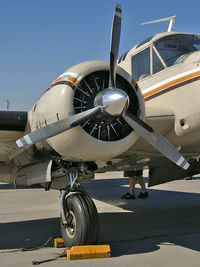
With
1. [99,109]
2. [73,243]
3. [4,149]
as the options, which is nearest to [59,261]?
[73,243]

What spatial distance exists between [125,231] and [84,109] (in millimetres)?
2731

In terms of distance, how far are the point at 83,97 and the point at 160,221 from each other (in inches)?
146

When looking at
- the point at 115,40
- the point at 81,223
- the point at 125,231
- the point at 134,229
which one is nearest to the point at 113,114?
the point at 115,40

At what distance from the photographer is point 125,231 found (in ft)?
19.9

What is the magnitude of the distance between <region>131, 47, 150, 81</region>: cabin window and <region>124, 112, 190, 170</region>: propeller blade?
5.79 ft

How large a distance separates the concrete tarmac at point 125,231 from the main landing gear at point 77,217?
32 centimetres

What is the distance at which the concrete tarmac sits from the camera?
14.4 ft

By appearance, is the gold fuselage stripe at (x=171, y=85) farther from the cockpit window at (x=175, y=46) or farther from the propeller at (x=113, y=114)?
the propeller at (x=113, y=114)

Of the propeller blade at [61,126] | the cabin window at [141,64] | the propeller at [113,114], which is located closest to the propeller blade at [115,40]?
the propeller at [113,114]

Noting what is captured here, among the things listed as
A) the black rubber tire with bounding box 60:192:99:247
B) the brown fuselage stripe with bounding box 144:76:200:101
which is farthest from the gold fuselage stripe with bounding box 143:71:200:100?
the black rubber tire with bounding box 60:192:99:247

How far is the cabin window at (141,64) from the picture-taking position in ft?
20.2

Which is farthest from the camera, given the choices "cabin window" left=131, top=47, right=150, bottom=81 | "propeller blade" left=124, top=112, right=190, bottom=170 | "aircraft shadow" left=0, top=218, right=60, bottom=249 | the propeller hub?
"cabin window" left=131, top=47, right=150, bottom=81

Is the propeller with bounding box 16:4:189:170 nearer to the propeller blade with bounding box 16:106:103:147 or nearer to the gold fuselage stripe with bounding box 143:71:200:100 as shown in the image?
the propeller blade with bounding box 16:106:103:147

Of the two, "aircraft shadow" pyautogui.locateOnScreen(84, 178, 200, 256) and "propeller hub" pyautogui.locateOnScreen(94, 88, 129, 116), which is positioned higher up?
"propeller hub" pyautogui.locateOnScreen(94, 88, 129, 116)
